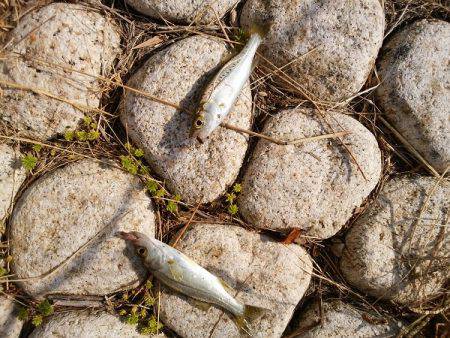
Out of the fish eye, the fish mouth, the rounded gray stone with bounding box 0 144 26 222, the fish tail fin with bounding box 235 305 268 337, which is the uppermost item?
the rounded gray stone with bounding box 0 144 26 222

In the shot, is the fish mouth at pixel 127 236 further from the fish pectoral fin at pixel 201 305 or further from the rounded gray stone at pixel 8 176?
the rounded gray stone at pixel 8 176

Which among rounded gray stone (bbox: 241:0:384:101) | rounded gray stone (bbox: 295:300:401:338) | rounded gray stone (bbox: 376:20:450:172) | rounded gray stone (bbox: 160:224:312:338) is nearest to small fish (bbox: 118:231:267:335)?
rounded gray stone (bbox: 160:224:312:338)

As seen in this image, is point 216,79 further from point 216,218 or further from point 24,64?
point 24,64

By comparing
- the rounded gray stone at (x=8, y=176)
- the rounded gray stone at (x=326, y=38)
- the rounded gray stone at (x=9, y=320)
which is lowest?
the rounded gray stone at (x=9, y=320)

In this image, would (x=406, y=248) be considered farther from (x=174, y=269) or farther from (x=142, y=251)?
(x=142, y=251)

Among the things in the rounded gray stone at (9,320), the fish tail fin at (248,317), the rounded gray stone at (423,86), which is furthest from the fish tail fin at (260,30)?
the rounded gray stone at (9,320)

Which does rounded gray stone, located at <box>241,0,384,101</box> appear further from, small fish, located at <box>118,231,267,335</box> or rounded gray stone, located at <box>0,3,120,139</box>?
small fish, located at <box>118,231,267,335</box>
